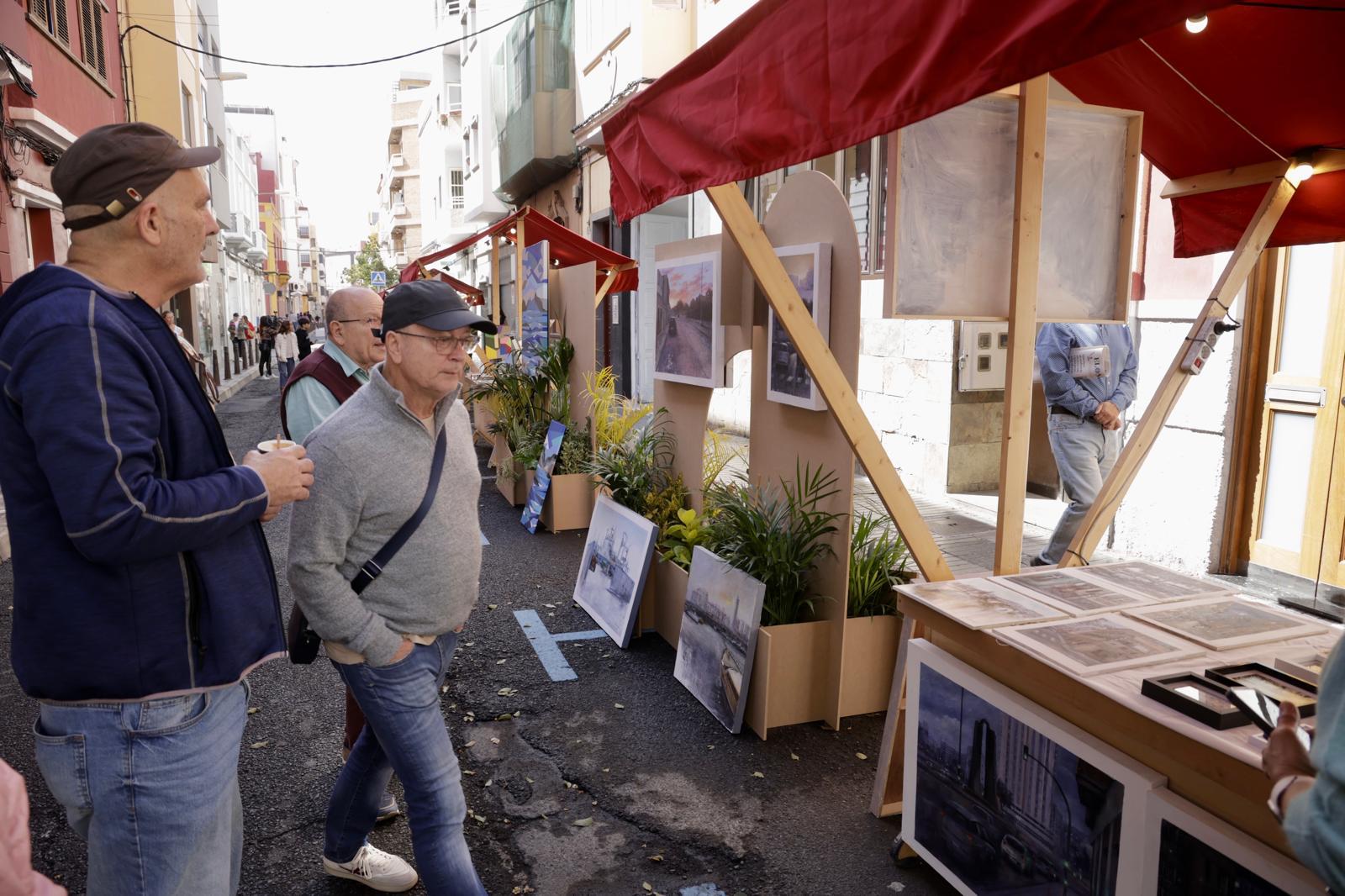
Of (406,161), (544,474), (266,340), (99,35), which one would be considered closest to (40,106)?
(99,35)

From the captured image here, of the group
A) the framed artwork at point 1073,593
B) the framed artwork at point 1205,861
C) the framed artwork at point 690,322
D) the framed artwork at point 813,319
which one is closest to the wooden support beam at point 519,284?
the framed artwork at point 690,322

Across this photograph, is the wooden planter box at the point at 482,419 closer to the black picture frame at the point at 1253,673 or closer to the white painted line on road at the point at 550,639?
the white painted line on road at the point at 550,639

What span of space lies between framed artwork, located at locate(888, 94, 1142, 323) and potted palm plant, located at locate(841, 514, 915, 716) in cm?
141

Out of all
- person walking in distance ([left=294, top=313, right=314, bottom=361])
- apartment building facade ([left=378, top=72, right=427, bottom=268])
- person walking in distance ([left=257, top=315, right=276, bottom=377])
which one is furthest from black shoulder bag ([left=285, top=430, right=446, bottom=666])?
apartment building facade ([left=378, top=72, right=427, bottom=268])

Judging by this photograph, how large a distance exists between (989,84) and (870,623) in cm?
276

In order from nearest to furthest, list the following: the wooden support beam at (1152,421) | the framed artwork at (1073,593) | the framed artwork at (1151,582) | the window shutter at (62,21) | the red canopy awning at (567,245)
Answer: the framed artwork at (1073,593)
the framed artwork at (1151,582)
the wooden support beam at (1152,421)
the red canopy awning at (567,245)
the window shutter at (62,21)

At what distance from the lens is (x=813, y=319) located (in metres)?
3.98

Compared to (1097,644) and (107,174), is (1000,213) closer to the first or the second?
(1097,644)

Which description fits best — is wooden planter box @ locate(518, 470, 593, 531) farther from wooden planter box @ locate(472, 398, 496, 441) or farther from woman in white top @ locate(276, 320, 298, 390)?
woman in white top @ locate(276, 320, 298, 390)

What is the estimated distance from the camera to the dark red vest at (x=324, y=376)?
350cm

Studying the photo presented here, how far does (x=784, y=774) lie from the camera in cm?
388

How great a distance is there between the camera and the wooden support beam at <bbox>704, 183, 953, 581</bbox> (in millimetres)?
3301

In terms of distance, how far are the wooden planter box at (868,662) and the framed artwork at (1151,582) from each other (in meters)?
1.14

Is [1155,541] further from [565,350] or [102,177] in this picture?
[102,177]
